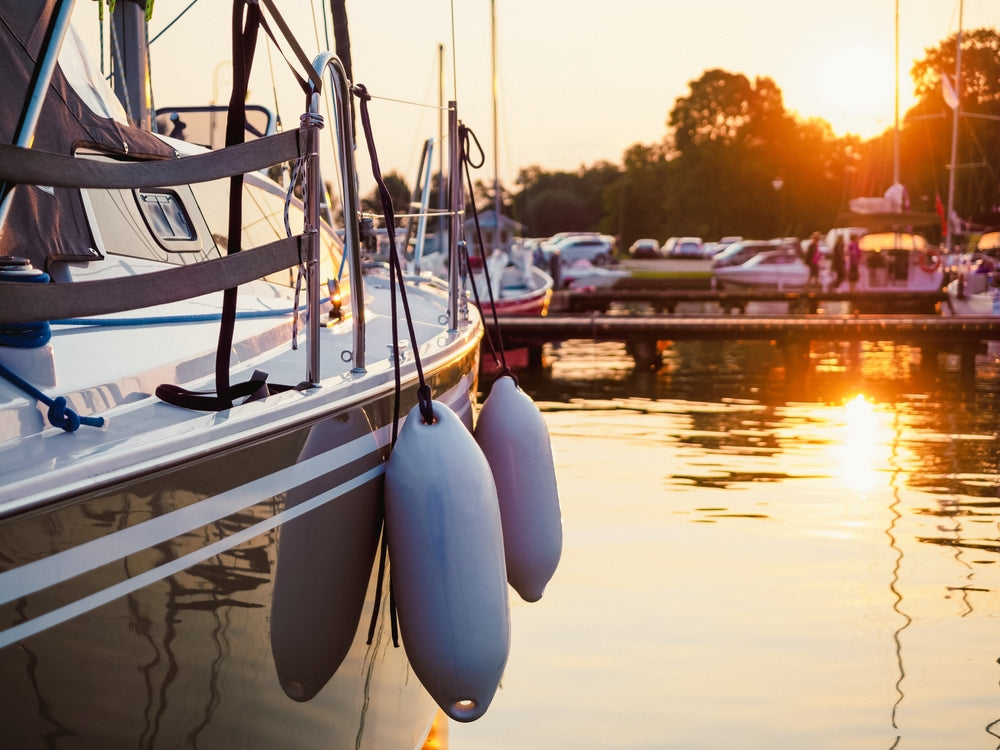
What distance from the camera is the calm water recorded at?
3.98 meters

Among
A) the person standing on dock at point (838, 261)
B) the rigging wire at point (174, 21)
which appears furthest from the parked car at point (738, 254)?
the rigging wire at point (174, 21)

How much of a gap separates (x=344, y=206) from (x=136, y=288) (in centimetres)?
85

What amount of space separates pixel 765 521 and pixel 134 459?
512cm

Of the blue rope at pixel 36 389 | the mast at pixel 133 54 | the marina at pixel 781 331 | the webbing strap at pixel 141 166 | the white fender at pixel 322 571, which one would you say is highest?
the mast at pixel 133 54

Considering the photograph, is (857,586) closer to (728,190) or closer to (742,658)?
(742,658)

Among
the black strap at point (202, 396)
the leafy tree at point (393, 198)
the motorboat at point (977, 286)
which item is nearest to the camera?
the black strap at point (202, 396)

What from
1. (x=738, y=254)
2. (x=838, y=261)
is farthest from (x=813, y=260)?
(x=738, y=254)

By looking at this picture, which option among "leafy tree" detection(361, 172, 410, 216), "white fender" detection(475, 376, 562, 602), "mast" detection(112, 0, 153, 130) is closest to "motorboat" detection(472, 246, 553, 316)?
"leafy tree" detection(361, 172, 410, 216)

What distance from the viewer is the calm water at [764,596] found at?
157 inches

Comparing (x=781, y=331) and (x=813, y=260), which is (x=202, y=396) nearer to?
(x=781, y=331)

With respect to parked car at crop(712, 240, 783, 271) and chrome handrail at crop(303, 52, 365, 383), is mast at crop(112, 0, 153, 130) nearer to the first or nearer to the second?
chrome handrail at crop(303, 52, 365, 383)

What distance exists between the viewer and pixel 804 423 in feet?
33.7

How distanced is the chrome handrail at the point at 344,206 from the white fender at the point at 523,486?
32.8 inches

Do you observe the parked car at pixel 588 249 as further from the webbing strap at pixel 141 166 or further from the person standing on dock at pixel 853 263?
the webbing strap at pixel 141 166
